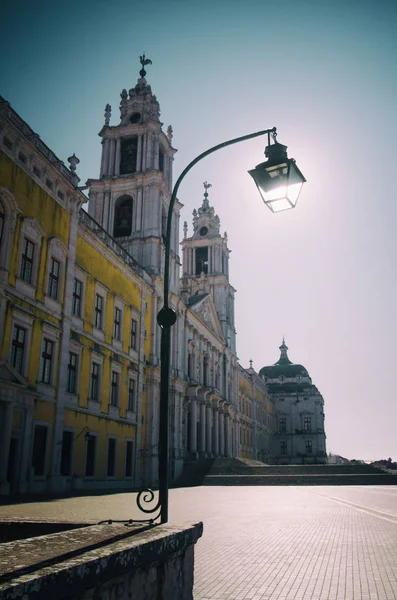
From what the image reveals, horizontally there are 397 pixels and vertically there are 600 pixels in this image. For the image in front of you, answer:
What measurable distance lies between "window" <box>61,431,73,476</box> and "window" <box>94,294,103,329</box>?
18.3 feet

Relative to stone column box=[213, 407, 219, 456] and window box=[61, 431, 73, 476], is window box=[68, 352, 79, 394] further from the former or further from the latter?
stone column box=[213, 407, 219, 456]

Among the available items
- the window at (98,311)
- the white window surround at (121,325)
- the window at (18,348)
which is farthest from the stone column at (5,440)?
the white window surround at (121,325)

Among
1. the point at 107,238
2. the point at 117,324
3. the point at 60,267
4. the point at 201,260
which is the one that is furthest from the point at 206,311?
the point at 60,267

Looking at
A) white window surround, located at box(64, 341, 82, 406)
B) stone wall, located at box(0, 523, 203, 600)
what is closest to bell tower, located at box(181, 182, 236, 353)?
white window surround, located at box(64, 341, 82, 406)

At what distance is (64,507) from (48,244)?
11.1 metres

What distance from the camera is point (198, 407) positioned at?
44469 millimetres

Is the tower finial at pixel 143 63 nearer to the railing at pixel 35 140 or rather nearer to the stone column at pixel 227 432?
the railing at pixel 35 140

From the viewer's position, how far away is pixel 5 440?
55.2 feet

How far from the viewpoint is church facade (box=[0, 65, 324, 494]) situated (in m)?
18.3

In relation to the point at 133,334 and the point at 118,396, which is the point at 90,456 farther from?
the point at 133,334

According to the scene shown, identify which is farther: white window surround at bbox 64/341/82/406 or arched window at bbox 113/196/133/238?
arched window at bbox 113/196/133/238

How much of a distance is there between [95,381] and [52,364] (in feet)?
14.6

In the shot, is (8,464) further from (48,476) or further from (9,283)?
(9,283)

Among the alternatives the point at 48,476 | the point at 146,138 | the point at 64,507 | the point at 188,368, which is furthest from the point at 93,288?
the point at 188,368
